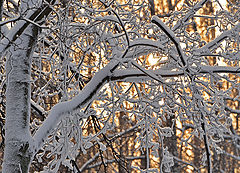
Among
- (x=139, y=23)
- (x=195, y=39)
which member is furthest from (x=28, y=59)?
(x=195, y=39)

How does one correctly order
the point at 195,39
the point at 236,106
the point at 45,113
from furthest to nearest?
the point at 236,106 < the point at 45,113 < the point at 195,39

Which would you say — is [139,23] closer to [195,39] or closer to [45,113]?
[195,39]

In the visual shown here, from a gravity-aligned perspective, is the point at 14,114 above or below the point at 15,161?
above

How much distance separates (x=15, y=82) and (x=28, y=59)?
287 mm

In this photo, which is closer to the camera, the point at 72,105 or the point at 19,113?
the point at 72,105

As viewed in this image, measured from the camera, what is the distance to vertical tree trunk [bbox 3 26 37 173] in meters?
3.86

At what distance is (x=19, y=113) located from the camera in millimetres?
4023

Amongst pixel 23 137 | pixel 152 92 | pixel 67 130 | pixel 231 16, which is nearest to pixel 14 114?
pixel 23 137

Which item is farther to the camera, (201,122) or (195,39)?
(195,39)

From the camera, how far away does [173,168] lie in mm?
9766

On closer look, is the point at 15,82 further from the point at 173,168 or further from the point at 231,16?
the point at 173,168

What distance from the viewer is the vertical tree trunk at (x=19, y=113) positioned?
386 centimetres

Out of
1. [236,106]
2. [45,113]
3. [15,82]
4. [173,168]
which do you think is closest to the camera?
[15,82]

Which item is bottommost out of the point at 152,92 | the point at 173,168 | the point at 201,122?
the point at 173,168
